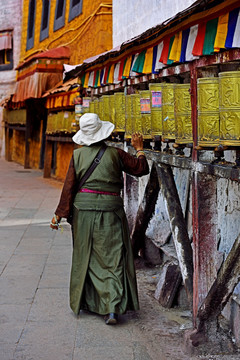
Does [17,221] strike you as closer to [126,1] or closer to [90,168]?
[126,1]

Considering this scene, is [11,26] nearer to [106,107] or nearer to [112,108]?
[106,107]

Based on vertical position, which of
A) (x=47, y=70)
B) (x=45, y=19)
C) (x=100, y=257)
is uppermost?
(x=45, y=19)

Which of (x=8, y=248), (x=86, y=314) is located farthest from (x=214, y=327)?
(x=8, y=248)

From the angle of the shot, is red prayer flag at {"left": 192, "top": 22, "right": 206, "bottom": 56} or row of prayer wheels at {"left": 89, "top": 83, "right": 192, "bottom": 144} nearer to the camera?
red prayer flag at {"left": 192, "top": 22, "right": 206, "bottom": 56}

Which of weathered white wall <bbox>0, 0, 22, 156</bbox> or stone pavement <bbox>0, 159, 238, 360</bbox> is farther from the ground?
weathered white wall <bbox>0, 0, 22, 156</bbox>

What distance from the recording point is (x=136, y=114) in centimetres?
610

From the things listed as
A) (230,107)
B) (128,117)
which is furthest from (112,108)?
(230,107)

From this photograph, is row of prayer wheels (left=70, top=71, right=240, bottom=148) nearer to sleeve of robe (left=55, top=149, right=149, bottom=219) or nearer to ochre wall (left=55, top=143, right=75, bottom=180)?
sleeve of robe (left=55, top=149, right=149, bottom=219)

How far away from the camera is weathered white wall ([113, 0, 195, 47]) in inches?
319

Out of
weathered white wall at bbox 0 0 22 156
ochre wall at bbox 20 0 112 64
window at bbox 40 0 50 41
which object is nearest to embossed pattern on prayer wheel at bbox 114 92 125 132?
ochre wall at bbox 20 0 112 64

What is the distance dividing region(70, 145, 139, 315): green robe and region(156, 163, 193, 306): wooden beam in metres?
0.42

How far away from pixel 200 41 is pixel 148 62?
5.74 ft

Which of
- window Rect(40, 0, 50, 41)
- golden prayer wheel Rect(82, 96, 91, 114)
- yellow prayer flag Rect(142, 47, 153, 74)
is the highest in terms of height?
window Rect(40, 0, 50, 41)

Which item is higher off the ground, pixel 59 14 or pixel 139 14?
pixel 59 14
